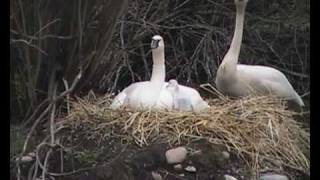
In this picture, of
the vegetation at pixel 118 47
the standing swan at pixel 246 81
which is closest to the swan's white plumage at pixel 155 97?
the vegetation at pixel 118 47

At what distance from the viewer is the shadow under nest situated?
2578 mm

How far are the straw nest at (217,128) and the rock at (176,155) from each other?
10 cm

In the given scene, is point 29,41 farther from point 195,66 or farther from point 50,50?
point 195,66

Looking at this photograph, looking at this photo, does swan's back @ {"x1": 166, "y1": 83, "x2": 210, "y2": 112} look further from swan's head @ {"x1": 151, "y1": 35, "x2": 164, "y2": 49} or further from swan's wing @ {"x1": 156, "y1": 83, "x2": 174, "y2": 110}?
swan's head @ {"x1": 151, "y1": 35, "x2": 164, "y2": 49}

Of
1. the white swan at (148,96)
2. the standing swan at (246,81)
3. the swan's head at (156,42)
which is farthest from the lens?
the standing swan at (246,81)

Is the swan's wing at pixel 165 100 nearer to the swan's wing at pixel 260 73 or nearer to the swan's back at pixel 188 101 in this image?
the swan's back at pixel 188 101

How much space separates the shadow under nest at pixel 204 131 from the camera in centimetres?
258

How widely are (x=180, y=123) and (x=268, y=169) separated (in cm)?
41

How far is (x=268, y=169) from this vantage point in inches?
99.0

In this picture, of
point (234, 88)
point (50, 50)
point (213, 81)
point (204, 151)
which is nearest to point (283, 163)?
point (204, 151)

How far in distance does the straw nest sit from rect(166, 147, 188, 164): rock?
10 centimetres

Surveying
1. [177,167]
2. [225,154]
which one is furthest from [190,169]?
[225,154]

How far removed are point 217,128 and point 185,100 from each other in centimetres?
35

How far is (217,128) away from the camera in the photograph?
2.70 m
